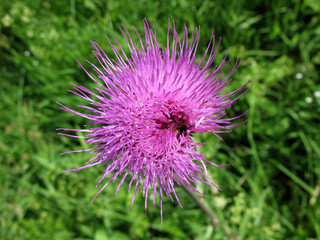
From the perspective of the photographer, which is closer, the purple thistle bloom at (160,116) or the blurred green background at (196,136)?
the purple thistle bloom at (160,116)

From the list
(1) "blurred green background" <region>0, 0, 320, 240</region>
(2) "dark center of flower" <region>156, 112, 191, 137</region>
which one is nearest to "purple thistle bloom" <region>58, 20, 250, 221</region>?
(2) "dark center of flower" <region>156, 112, 191, 137</region>

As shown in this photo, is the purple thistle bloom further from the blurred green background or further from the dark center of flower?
the blurred green background

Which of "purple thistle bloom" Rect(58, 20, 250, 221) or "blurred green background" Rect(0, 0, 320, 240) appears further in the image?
"blurred green background" Rect(0, 0, 320, 240)

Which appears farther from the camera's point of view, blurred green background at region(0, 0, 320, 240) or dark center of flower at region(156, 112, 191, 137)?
blurred green background at region(0, 0, 320, 240)

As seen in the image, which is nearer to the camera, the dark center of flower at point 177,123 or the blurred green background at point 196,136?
the dark center of flower at point 177,123

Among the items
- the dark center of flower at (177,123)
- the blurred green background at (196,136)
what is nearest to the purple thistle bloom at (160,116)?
the dark center of flower at (177,123)

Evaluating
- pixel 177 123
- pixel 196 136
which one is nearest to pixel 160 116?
pixel 177 123

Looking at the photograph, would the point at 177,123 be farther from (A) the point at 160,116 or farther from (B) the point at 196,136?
(B) the point at 196,136

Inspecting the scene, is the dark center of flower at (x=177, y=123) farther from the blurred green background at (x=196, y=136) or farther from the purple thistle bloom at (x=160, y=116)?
the blurred green background at (x=196, y=136)

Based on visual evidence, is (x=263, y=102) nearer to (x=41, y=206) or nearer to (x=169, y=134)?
(x=169, y=134)
